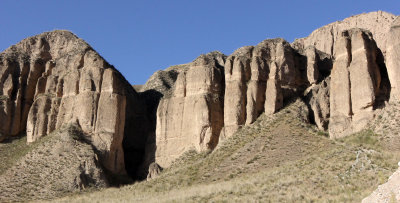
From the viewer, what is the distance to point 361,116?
47094 mm

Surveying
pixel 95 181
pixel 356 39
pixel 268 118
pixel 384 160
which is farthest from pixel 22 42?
pixel 384 160

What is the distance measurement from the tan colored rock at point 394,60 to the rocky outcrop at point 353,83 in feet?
5.90

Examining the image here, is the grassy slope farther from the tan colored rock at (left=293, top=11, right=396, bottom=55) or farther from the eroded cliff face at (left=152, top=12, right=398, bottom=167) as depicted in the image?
the tan colored rock at (left=293, top=11, right=396, bottom=55)

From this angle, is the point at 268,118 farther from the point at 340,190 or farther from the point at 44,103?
the point at 44,103

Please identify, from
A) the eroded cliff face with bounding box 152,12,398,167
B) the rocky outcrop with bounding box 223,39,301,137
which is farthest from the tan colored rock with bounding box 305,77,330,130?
the rocky outcrop with bounding box 223,39,301,137

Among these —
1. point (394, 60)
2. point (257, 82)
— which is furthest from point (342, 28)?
point (394, 60)

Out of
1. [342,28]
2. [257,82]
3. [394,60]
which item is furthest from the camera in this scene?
[342,28]

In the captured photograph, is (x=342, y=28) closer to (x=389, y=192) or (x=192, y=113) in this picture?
(x=192, y=113)

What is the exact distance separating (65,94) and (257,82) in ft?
79.6

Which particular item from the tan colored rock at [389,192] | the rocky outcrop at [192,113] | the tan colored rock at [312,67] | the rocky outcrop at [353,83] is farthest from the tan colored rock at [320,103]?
the tan colored rock at [389,192]

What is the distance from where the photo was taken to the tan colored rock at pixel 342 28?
78.1 meters

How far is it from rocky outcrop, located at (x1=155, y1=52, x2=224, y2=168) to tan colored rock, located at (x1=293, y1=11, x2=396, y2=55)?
70.0 feet

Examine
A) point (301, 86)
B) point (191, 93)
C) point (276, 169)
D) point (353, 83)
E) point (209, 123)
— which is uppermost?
point (191, 93)

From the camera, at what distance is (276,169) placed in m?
41.8
